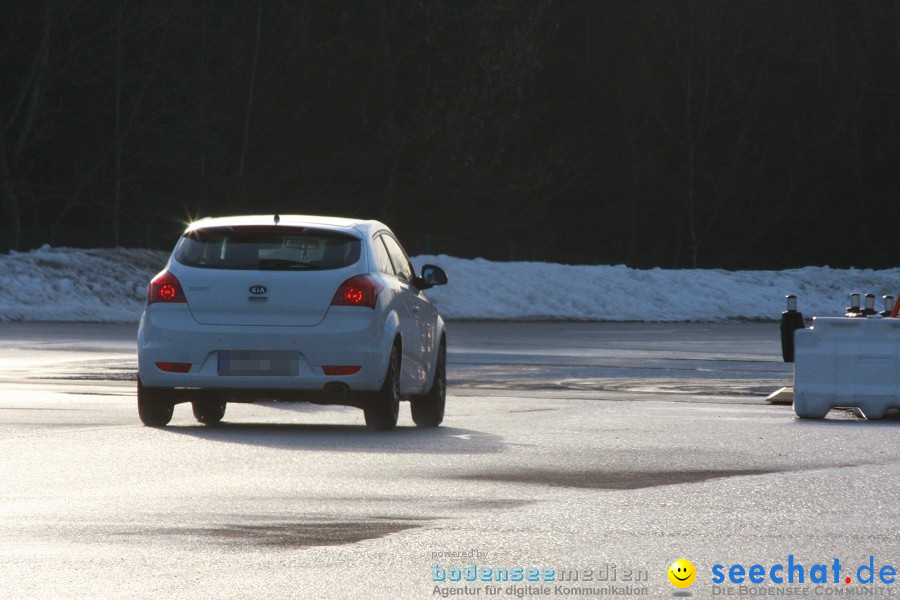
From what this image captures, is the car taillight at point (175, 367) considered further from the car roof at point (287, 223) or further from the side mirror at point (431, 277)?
the side mirror at point (431, 277)

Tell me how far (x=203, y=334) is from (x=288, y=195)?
47.7 metres

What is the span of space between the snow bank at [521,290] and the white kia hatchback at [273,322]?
24.7 metres

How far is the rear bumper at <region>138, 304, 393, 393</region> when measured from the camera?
13.0m

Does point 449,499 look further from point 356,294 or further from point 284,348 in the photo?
point 356,294

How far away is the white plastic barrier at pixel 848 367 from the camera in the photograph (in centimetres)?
1534

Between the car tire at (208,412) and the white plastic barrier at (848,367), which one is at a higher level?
the white plastic barrier at (848,367)

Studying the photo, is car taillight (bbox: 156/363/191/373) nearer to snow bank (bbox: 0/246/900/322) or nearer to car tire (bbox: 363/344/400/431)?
car tire (bbox: 363/344/400/431)

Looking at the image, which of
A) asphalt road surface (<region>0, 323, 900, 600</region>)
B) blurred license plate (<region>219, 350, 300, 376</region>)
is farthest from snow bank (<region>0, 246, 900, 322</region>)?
blurred license plate (<region>219, 350, 300, 376</region>)

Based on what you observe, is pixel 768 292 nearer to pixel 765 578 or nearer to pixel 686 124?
pixel 686 124

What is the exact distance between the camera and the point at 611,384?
19359 mm

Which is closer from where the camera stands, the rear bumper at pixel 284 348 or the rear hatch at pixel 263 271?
the rear bumper at pixel 284 348

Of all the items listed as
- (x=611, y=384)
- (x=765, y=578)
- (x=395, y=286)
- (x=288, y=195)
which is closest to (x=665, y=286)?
(x=288, y=195)

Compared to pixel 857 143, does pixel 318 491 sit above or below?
below

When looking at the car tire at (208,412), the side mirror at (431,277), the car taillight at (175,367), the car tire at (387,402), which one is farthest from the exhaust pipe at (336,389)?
the side mirror at (431,277)
